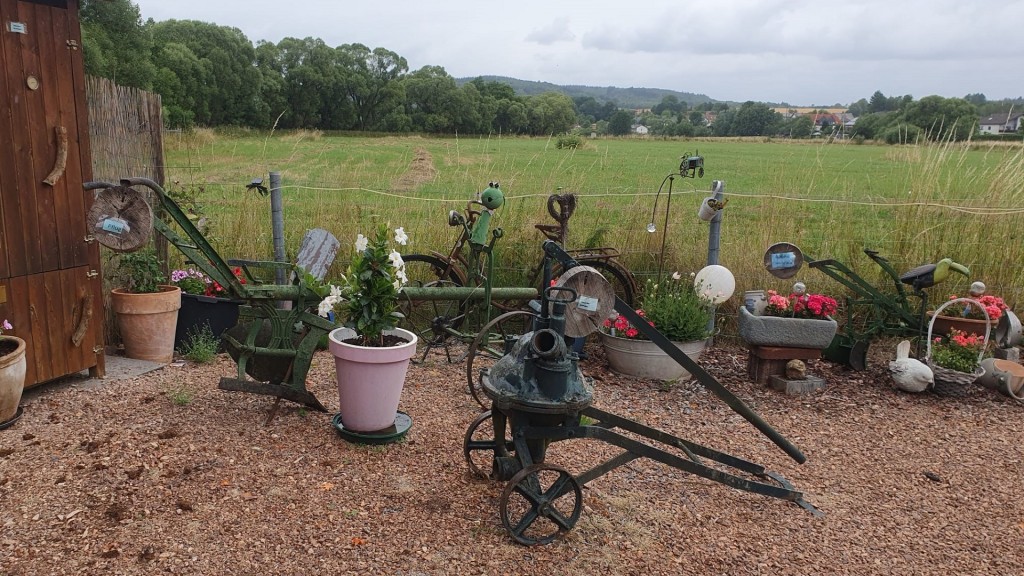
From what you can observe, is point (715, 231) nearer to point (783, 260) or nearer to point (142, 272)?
point (783, 260)

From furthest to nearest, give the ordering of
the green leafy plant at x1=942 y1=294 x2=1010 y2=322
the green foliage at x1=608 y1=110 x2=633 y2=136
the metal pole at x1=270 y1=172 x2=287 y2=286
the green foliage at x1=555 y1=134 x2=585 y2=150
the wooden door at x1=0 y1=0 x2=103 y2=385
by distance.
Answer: the green foliage at x1=608 y1=110 x2=633 y2=136 < the green foliage at x1=555 y1=134 x2=585 y2=150 < the metal pole at x1=270 y1=172 x2=287 y2=286 < the green leafy plant at x1=942 y1=294 x2=1010 y2=322 < the wooden door at x1=0 y1=0 x2=103 y2=385

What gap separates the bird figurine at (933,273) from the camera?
15.3 feet

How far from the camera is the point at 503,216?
638 centimetres

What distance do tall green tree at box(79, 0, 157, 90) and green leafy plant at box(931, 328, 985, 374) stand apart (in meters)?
32.7

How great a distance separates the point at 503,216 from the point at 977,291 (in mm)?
A: 3872

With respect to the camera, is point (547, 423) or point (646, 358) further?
point (646, 358)

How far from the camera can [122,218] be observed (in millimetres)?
3170

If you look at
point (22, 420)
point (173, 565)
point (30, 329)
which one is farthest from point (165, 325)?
point (173, 565)

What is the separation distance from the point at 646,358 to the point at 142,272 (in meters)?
→ 3.61

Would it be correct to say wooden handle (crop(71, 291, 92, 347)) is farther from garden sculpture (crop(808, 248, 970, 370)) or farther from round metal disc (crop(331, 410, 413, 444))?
garden sculpture (crop(808, 248, 970, 370))

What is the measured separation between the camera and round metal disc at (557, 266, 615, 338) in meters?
2.94

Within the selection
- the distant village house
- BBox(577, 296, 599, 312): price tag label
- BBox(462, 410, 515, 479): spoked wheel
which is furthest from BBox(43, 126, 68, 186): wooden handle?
the distant village house

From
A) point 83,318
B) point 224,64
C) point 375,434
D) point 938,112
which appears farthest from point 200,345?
point 224,64

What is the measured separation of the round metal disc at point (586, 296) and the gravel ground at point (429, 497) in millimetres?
785
